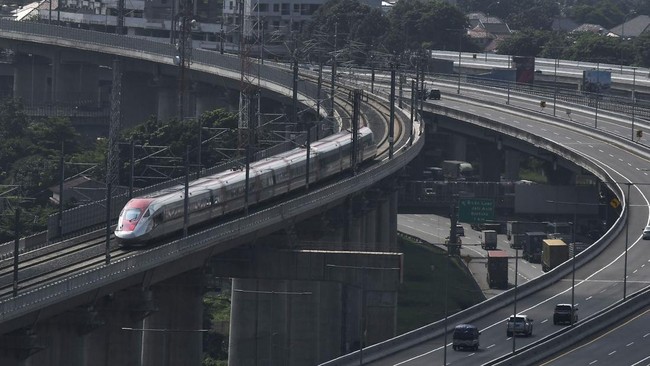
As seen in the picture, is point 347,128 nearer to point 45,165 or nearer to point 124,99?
point 45,165

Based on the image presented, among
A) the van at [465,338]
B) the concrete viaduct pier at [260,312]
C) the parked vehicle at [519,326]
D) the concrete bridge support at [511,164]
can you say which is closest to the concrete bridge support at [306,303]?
the concrete viaduct pier at [260,312]

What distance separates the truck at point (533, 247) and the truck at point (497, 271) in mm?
10192

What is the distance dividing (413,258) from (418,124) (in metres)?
10.3

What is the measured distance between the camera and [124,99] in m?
176

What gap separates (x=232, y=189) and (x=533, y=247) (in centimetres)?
4410

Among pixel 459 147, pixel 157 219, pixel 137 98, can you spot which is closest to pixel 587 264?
pixel 157 219

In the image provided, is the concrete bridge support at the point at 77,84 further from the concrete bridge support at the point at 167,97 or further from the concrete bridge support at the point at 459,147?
the concrete bridge support at the point at 459,147

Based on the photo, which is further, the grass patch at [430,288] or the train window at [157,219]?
the grass patch at [430,288]

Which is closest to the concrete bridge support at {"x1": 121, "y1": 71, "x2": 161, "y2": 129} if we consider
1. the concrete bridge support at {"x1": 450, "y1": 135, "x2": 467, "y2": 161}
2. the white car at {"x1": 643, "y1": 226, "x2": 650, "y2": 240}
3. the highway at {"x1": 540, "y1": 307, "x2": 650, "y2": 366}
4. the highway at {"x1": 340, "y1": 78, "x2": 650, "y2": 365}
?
the highway at {"x1": 340, "y1": 78, "x2": 650, "y2": 365}

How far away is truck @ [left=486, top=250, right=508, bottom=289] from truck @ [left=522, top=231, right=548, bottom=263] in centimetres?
1019

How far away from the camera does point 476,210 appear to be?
4518 inches

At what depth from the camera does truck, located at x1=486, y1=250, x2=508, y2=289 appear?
116 metres

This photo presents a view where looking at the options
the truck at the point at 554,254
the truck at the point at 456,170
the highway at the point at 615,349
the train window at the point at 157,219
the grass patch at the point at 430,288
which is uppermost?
the train window at the point at 157,219

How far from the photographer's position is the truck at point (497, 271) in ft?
381
